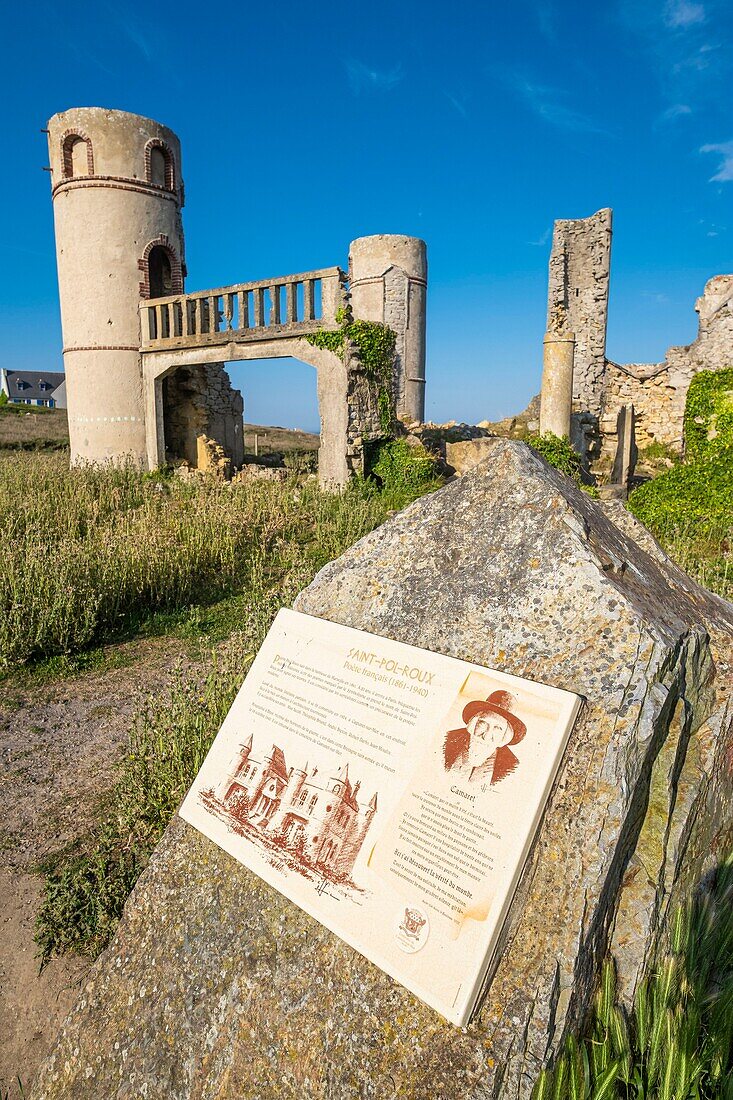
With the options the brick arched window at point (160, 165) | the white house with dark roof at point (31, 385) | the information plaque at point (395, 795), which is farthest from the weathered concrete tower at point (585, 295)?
the white house with dark roof at point (31, 385)

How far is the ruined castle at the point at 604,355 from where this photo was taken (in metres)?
17.0

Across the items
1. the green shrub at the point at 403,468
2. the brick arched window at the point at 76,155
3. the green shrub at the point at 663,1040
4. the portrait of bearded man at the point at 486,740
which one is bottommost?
the green shrub at the point at 663,1040

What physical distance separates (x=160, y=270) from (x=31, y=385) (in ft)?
209

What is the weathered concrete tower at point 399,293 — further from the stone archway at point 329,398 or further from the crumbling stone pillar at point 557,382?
the stone archway at point 329,398

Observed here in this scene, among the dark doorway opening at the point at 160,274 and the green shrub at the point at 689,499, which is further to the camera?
the dark doorway opening at the point at 160,274

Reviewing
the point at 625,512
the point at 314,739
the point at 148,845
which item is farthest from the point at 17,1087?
the point at 625,512

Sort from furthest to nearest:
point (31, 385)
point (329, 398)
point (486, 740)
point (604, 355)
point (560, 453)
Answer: point (31, 385) → point (604, 355) → point (560, 453) → point (329, 398) → point (486, 740)

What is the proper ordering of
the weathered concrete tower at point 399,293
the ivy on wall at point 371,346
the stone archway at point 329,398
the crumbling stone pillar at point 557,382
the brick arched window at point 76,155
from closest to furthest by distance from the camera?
the ivy on wall at point 371,346 < the stone archway at point 329,398 < the brick arched window at point 76,155 < the crumbling stone pillar at point 557,382 < the weathered concrete tower at point 399,293

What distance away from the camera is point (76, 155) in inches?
574

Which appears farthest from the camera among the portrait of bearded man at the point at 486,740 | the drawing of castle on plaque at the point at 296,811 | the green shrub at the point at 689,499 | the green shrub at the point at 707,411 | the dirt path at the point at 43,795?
the green shrub at the point at 707,411

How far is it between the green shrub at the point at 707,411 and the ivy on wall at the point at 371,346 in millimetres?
6581

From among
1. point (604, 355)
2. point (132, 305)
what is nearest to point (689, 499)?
point (604, 355)

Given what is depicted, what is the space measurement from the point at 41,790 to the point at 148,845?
3.61 feet

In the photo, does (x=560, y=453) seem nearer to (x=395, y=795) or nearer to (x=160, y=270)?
(x=160, y=270)
